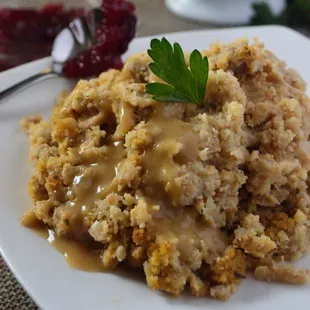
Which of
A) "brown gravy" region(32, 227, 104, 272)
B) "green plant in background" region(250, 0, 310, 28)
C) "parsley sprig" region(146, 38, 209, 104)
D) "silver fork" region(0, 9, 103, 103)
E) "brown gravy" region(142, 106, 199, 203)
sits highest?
"parsley sprig" region(146, 38, 209, 104)

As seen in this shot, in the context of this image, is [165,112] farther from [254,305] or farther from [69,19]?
[69,19]

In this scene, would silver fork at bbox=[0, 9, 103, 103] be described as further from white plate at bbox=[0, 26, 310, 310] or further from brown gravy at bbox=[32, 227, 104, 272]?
brown gravy at bbox=[32, 227, 104, 272]

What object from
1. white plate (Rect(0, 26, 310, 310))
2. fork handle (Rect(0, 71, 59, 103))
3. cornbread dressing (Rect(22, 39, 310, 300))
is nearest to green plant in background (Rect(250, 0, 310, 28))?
fork handle (Rect(0, 71, 59, 103))

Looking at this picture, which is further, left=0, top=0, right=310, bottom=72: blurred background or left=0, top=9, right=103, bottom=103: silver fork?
left=0, top=0, right=310, bottom=72: blurred background

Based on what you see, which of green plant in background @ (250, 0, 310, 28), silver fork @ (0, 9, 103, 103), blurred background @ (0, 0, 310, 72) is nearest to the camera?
silver fork @ (0, 9, 103, 103)

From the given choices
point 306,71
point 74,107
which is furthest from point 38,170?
point 306,71

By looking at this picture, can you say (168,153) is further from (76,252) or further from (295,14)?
(295,14)

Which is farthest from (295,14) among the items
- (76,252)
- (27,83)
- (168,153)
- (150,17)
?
(76,252)
